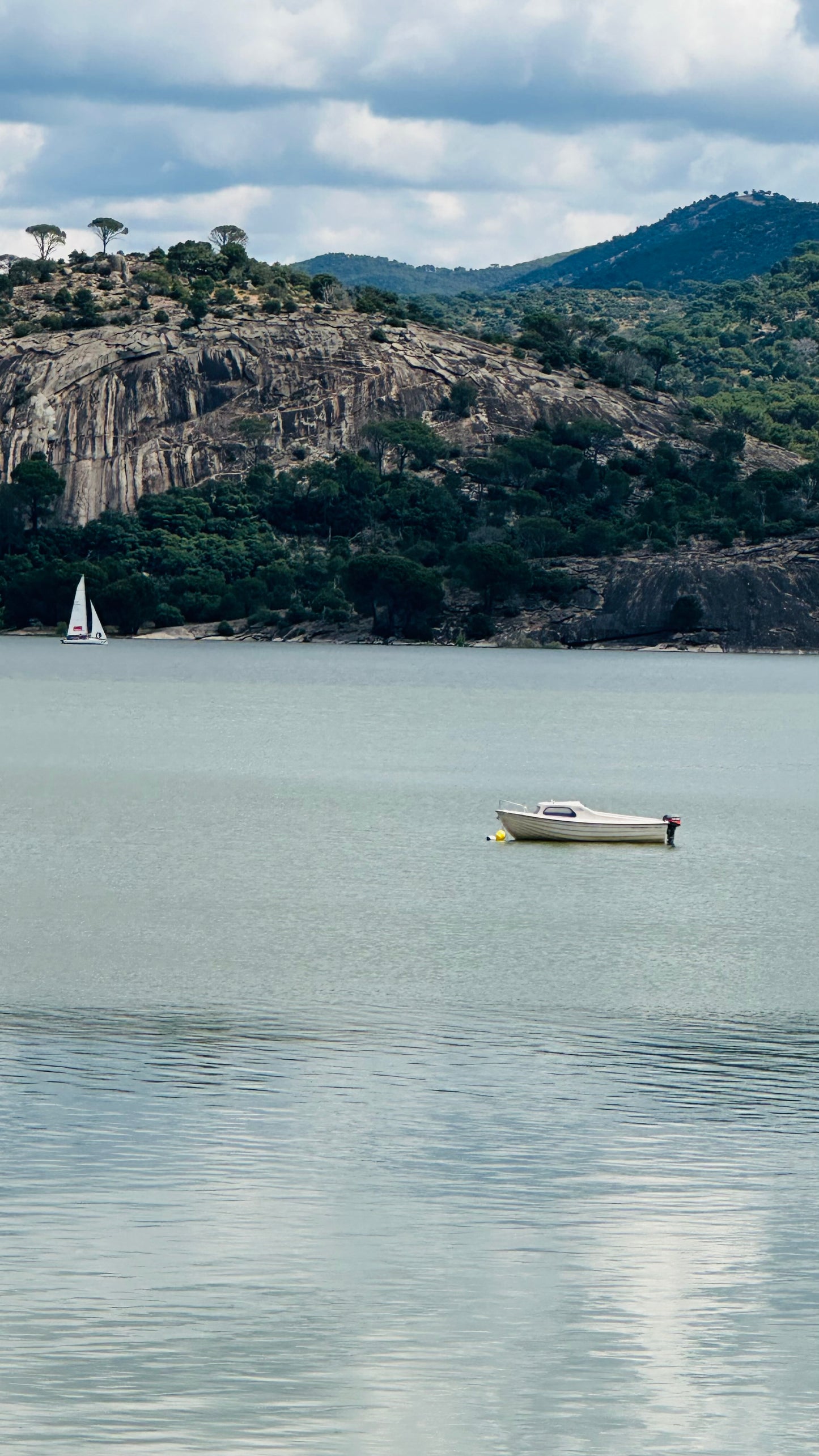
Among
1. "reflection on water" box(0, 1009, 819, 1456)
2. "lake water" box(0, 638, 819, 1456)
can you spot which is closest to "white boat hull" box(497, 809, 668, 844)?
"lake water" box(0, 638, 819, 1456)

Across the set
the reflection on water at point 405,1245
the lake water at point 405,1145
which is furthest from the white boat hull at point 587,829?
the reflection on water at point 405,1245

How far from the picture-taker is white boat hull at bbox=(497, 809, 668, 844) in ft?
203

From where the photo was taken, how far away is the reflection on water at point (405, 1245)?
1786cm

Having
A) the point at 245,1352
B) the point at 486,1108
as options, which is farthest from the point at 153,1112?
the point at 245,1352

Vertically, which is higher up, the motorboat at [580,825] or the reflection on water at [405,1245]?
the motorboat at [580,825]

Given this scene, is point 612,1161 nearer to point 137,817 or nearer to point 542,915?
point 542,915

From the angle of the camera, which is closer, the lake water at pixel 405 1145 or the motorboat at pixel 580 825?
the lake water at pixel 405 1145

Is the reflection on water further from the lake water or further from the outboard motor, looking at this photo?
the outboard motor

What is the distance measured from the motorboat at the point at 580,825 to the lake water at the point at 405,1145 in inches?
18.3

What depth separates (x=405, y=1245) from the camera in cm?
2227

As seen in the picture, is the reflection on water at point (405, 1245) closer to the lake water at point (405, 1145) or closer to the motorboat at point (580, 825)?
the lake water at point (405, 1145)

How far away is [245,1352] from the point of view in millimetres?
19078

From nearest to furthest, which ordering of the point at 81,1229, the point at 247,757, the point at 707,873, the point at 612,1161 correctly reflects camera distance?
the point at 81,1229, the point at 612,1161, the point at 707,873, the point at 247,757

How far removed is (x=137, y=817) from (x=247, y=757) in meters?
26.5
